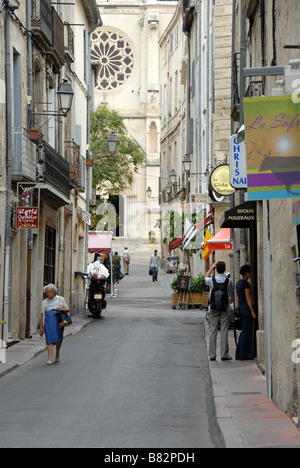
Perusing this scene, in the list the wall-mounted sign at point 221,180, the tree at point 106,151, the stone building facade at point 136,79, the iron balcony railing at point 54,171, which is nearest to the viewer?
the iron balcony railing at point 54,171

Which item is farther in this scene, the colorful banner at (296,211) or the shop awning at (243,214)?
the shop awning at (243,214)

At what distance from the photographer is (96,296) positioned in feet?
91.1

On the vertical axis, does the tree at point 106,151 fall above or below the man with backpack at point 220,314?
above

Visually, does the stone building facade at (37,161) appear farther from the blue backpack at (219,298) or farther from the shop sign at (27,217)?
the blue backpack at (219,298)

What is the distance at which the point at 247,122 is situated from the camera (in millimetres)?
7793

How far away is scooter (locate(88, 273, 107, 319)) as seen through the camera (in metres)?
27.7

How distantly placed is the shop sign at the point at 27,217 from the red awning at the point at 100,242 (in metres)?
18.4

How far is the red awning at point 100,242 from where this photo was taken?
3856 cm

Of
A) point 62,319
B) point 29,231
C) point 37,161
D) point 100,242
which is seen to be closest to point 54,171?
point 37,161

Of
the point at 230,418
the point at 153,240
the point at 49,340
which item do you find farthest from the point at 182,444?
the point at 153,240

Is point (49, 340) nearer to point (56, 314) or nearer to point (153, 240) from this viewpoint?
point (56, 314)

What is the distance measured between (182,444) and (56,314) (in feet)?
25.1

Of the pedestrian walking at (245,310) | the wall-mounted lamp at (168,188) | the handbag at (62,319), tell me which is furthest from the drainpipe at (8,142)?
the wall-mounted lamp at (168,188)

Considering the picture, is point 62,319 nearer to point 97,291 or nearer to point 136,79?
point 97,291
